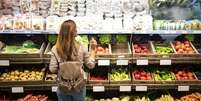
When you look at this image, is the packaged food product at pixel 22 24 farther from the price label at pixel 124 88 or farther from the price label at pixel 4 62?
the price label at pixel 124 88

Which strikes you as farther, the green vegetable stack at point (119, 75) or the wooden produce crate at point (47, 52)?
the green vegetable stack at point (119, 75)

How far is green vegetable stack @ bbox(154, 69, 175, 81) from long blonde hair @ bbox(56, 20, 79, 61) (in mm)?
1719

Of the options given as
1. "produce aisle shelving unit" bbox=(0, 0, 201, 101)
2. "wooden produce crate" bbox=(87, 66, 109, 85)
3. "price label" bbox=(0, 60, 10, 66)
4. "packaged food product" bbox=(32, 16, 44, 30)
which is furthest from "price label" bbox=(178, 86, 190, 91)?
"price label" bbox=(0, 60, 10, 66)

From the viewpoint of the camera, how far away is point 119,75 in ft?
19.7

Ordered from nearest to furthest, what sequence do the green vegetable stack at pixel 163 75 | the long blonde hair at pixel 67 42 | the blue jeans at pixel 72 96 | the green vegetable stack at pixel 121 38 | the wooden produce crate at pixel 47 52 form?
the long blonde hair at pixel 67 42
the blue jeans at pixel 72 96
the wooden produce crate at pixel 47 52
the green vegetable stack at pixel 163 75
the green vegetable stack at pixel 121 38

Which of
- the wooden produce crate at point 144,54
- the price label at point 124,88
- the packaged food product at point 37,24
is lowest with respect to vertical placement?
the price label at point 124,88

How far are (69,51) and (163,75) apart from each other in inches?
76.8

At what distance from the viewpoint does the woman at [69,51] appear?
458 cm

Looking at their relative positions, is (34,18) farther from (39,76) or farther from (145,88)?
(145,88)

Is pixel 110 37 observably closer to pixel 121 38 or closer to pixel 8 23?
pixel 121 38

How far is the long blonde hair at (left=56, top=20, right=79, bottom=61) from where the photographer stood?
15.0ft

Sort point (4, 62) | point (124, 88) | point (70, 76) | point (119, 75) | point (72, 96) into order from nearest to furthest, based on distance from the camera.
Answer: point (70, 76), point (72, 96), point (4, 62), point (124, 88), point (119, 75)

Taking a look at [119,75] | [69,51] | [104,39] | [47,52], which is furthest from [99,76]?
[69,51]

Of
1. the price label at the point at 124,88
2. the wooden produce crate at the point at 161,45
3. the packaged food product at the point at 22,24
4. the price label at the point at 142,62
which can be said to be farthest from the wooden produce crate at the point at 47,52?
the wooden produce crate at the point at 161,45
